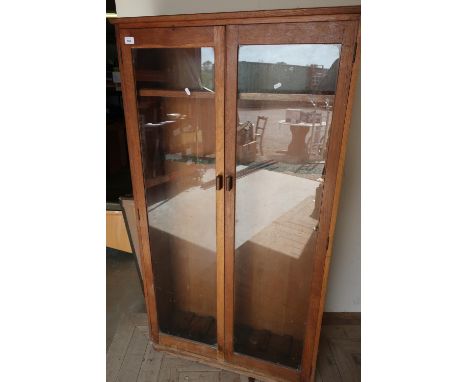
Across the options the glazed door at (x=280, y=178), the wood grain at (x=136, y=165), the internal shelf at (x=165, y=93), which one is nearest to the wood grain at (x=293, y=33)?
the glazed door at (x=280, y=178)

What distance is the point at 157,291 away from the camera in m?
1.45

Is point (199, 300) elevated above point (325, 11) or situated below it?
below

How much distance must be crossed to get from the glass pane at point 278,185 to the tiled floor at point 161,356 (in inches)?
10.2

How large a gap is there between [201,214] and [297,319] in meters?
0.64

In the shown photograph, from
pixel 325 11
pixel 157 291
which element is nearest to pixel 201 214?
pixel 157 291

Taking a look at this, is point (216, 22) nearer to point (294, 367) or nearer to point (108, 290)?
point (294, 367)

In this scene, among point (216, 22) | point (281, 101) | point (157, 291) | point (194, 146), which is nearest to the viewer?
point (216, 22)

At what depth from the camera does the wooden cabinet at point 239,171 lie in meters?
1.00

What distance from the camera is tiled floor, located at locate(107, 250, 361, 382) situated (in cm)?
145

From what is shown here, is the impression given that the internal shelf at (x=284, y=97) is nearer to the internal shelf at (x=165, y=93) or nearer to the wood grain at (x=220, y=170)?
the wood grain at (x=220, y=170)

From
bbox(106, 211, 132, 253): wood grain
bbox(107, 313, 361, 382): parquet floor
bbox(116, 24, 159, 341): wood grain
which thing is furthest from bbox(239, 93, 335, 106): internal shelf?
bbox(106, 211, 132, 253): wood grain

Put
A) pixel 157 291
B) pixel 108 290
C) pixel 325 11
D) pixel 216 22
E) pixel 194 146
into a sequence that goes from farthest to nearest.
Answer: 1. pixel 108 290
2. pixel 157 291
3. pixel 194 146
4. pixel 216 22
5. pixel 325 11

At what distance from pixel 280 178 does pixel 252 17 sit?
0.59 m


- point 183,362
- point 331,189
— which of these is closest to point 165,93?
point 331,189
